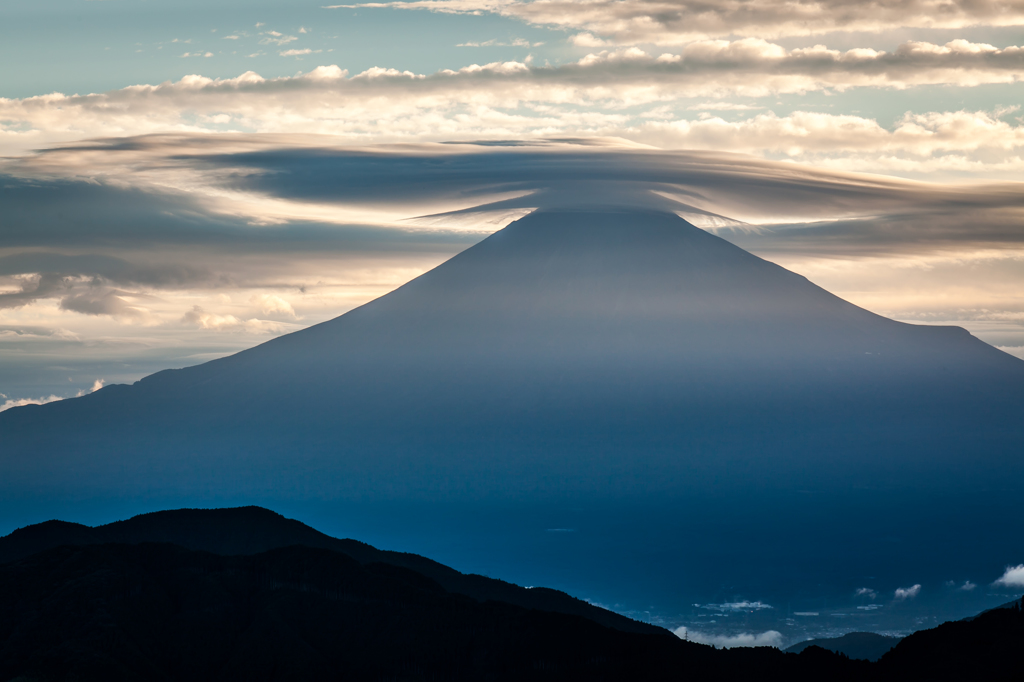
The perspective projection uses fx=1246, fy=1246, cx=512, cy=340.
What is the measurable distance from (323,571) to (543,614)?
23.8m

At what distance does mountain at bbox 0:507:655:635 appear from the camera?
15175 centimetres

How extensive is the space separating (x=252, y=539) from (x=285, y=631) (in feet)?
132

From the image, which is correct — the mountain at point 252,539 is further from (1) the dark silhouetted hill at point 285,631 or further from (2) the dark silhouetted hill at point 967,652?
(2) the dark silhouetted hill at point 967,652

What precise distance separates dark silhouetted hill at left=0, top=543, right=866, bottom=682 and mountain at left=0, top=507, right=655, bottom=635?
66.1ft

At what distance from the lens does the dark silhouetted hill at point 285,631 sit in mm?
111875

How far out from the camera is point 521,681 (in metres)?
115

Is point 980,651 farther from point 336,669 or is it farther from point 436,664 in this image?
point 336,669

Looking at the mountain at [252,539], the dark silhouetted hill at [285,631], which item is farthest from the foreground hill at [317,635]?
the mountain at [252,539]

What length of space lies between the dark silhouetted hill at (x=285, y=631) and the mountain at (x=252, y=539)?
66.1 feet

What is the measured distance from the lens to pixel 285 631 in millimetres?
117812

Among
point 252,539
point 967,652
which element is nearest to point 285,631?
point 252,539

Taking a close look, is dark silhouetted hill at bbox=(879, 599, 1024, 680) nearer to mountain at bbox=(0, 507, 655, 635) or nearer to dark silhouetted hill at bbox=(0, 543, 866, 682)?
dark silhouetted hill at bbox=(0, 543, 866, 682)

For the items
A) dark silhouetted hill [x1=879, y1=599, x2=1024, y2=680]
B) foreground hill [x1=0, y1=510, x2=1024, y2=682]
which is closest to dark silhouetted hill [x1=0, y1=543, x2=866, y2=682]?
foreground hill [x1=0, y1=510, x2=1024, y2=682]

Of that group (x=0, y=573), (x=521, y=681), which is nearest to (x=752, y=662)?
(x=521, y=681)
